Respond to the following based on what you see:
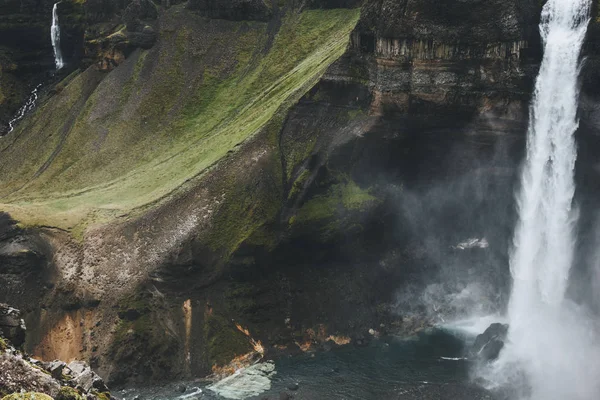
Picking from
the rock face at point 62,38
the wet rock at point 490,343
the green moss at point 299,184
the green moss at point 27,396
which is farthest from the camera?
the rock face at point 62,38

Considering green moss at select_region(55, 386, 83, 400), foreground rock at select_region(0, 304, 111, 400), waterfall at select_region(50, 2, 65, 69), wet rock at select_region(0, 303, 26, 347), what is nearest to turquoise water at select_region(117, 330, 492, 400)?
foreground rock at select_region(0, 304, 111, 400)

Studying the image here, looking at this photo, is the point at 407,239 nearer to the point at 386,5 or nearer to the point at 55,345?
the point at 386,5

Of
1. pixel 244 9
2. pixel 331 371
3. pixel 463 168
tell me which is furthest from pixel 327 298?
pixel 244 9

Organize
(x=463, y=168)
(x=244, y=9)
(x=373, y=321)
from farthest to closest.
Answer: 1. (x=244, y=9)
2. (x=463, y=168)
3. (x=373, y=321)

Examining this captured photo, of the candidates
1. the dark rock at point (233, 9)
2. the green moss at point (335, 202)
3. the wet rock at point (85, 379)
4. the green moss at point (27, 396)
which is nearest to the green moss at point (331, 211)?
the green moss at point (335, 202)

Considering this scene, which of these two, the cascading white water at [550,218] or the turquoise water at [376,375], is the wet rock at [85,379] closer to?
the turquoise water at [376,375]

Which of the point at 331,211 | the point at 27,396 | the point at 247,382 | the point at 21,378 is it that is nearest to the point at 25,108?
the point at 331,211

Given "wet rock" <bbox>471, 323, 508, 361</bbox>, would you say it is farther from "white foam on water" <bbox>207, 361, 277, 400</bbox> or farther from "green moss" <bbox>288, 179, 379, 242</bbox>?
"white foam on water" <bbox>207, 361, 277, 400</bbox>
